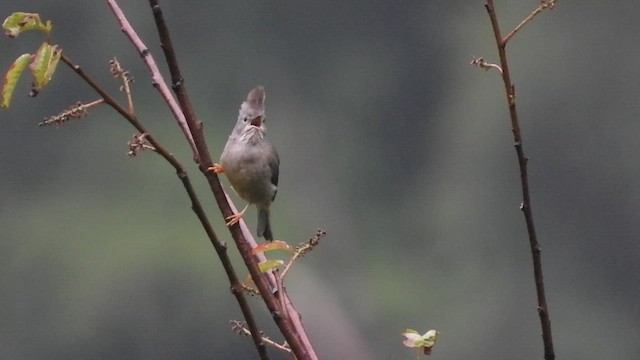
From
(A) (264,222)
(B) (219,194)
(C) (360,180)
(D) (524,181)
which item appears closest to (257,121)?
(A) (264,222)

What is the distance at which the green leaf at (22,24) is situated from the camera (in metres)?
1.23

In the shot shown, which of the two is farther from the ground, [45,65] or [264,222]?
[264,222]

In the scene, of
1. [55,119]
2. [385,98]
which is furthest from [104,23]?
[55,119]

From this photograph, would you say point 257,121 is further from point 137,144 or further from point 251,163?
point 137,144

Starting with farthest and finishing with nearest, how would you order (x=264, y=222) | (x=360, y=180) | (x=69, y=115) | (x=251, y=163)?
(x=360, y=180) < (x=264, y=222) < (x=251, y=163) < (x=69, y=115)

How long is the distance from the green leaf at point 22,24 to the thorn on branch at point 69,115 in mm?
87

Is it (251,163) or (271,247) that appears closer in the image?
(271,247)

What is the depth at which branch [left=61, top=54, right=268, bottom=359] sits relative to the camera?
1.15 m

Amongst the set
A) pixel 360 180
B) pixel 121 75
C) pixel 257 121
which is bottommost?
pixel 121 75

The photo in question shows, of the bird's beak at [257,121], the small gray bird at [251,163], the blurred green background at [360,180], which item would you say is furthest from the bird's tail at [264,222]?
the blurred green background at [360,180]

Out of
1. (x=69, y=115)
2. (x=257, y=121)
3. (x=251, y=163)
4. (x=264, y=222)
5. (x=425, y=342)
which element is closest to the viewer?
(x=69, y=115)

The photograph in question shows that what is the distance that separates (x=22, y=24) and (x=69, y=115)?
122mm

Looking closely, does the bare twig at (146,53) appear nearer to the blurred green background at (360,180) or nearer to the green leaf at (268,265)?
the green leaf at (268,265)

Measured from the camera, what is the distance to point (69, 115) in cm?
117
